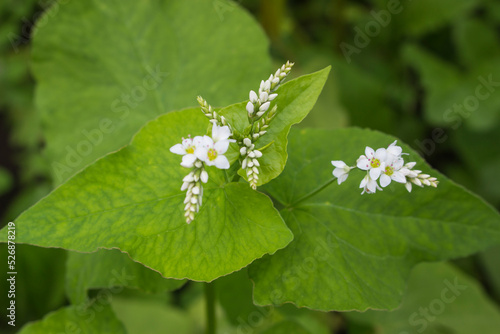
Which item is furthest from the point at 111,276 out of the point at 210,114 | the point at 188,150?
the point at 210,114

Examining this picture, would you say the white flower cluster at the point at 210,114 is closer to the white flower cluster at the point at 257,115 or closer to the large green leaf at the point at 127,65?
the white flower cluster at the point at 257,115

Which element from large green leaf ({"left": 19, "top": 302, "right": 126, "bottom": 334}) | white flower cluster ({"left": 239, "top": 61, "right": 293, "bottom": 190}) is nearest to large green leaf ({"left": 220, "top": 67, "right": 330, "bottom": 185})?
white flower cluster ({"left": 239, "top": 61, "right": 293, "bottom": 190})

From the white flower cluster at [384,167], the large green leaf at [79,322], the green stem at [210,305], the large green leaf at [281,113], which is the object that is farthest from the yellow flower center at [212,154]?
the large green leaf at [79,322]

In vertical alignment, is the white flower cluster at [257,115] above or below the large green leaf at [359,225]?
above

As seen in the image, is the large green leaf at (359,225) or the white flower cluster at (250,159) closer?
the white flower cluster at (250,159)

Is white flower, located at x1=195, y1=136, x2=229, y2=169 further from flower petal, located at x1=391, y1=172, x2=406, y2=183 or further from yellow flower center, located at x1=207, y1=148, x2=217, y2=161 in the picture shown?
flower petal, located at x1=391, y1=172, x2=406, y2=183

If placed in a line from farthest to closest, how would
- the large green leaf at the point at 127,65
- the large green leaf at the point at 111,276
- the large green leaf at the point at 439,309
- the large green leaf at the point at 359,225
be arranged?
the large green leaf at the point at 439,309 < the large green leaf at the point at 127,65 < the large green leaf at the point at 111,276 < the large green leaf at the point at 359,225

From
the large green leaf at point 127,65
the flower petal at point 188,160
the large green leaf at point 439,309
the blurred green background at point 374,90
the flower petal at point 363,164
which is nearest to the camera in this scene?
the flower petal at point 188,160

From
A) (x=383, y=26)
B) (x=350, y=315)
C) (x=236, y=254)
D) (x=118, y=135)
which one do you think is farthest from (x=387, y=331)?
(x=383, y=26)

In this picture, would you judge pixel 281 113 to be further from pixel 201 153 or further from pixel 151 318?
pixel 151 318
